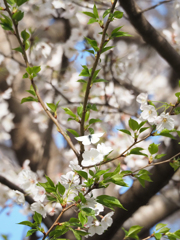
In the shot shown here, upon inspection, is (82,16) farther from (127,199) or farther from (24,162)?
(127,199)

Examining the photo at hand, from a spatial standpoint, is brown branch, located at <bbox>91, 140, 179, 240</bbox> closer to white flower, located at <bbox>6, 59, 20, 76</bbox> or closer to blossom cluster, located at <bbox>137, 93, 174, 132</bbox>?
blossom cluster, located at <bbox>137, 93, 174, 132</bbox>

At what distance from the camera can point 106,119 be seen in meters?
1.46

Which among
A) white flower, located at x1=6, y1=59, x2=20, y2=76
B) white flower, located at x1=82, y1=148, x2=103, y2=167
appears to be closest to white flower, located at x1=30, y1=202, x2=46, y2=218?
white flower, located at x1=82, y1=148, x2=103, y2=167

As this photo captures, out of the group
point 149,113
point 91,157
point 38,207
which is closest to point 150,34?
point 149,113

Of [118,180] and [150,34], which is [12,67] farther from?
[118,180]

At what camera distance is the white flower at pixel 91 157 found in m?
0.43

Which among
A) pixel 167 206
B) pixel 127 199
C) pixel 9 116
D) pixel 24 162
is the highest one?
pixel 9 116

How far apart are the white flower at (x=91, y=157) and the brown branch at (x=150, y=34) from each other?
75 cm

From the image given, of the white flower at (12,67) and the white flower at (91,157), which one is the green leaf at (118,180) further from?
the white flower at (12,67)

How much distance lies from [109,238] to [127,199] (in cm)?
17

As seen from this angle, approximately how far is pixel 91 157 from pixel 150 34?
801 mm

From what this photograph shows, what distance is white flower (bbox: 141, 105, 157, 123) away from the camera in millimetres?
482

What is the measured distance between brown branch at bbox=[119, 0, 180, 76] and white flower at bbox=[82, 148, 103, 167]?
0.75m

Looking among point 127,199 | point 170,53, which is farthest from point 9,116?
point 170,53
